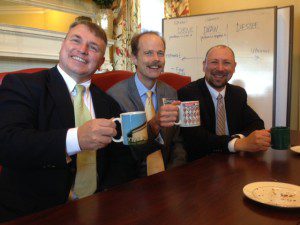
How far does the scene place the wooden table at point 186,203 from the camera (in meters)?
0.65

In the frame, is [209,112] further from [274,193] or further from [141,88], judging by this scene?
[274,193]

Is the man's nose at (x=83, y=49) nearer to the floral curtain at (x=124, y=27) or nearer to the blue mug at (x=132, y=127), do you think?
the blue mug at (x=132, y=127)

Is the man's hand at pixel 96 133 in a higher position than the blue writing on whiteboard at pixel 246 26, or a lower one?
lower

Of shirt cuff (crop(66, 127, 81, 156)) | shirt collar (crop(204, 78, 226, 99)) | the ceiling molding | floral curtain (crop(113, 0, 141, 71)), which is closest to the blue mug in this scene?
shirt cuff (crop(66, 127, 81, 156))

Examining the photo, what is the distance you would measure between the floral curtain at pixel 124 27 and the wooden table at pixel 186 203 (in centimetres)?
226

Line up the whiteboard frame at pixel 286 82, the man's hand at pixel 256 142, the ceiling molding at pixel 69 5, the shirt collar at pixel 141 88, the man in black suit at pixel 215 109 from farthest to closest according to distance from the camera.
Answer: the whiteboard frame at pixel 286 82, the ceiling molding at pixel 69 5, the shirt collar at pixel 141 88, the man in black suit at pixel 215 109, the man's hand at pixel 256 142

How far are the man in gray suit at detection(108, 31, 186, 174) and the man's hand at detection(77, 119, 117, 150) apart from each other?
25.3 inches

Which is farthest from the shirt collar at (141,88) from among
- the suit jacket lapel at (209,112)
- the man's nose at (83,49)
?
the man's nose at (83,49)

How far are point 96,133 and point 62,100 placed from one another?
333mm

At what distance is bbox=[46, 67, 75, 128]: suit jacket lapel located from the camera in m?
1.10

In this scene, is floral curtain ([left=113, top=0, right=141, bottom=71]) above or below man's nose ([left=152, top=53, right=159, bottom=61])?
above

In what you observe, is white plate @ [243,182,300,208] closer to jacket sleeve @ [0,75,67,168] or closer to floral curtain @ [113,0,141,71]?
jacket sleeve @ [0,75,67,168]

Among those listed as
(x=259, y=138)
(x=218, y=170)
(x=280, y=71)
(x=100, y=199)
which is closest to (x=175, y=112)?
(x=218, y=170)

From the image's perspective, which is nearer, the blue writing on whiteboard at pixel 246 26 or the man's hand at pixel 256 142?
the man's hand at pixel 256 142
